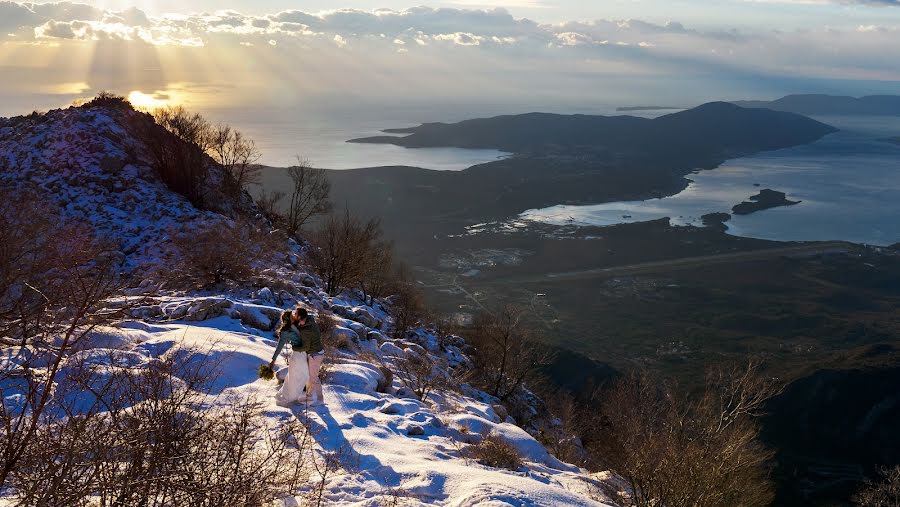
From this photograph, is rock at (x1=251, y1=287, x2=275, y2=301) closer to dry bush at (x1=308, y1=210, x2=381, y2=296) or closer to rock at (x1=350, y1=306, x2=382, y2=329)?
rock at (x1=350, y1=306, x2=382, y2=329)

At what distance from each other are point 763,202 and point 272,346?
126 metres

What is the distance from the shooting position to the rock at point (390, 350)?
15.2 m

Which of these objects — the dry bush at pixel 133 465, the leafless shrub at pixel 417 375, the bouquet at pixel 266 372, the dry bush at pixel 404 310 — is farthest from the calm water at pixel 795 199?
the dry bush at pixel 133 465

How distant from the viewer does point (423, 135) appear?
6594 inches

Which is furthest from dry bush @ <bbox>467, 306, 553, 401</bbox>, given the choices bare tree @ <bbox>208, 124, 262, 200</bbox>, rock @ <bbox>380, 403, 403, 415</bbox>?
bare tree @ <bbox>208, 124, 262, 200</bbox>

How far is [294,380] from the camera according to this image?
8844 mm

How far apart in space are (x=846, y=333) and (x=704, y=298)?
14571 mm

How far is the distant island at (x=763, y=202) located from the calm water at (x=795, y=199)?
170 centimetres

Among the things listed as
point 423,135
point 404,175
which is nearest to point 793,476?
point 404,175

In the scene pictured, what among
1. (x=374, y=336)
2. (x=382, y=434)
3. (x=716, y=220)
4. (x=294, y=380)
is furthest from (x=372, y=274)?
(x=716, y=220)

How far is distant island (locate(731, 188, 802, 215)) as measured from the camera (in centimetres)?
11144

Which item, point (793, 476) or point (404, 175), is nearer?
point (793, 476)

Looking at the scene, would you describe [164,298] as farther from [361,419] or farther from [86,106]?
[86,106]

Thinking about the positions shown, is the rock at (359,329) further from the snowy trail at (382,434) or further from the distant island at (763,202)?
the distant island at (763,202)
